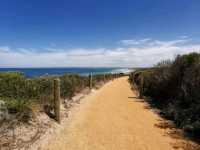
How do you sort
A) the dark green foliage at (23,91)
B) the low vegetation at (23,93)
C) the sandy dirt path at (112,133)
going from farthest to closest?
1. the dark green foliage at (23,91)
2. the low vegetation at (23,93)
3. the sandy dirt path at (112,133)

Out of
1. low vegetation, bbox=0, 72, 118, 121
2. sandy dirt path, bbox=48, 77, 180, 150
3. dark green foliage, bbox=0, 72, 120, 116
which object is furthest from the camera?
dark green foliage, bbox=0, 72, 120, 116

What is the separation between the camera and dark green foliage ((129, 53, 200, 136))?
6.92m

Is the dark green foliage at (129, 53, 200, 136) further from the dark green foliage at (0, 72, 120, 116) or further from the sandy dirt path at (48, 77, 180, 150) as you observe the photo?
the dark green foliage at (0, 72, 120, 116)

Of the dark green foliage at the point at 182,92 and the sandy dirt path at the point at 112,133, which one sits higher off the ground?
the dark green foliage at the point at 182,92

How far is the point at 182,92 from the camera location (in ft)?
29.4

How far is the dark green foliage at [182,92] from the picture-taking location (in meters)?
6.92

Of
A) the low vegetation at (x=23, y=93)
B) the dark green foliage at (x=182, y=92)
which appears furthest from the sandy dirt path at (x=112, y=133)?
the low vegetation at (x=23, y=93)

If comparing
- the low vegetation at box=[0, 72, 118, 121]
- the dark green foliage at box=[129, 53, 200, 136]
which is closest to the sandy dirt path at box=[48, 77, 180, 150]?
the dark green foliage at box=[129, 53, 200, 136]

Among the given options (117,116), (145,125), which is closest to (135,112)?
(117,116)

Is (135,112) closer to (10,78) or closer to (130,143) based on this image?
(130,143)

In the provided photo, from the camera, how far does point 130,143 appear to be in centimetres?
527

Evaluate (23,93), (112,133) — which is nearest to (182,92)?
(112,133)

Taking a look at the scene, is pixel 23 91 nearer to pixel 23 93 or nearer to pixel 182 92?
pixel 23 93

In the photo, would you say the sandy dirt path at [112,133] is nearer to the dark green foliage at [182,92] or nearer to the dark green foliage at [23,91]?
the dark green foliage at [182,92]
